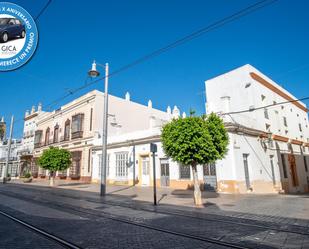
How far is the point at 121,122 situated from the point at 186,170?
47.2 ft

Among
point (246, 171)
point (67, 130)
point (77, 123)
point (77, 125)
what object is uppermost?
point (77, 123)

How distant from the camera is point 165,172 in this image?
19219 mm

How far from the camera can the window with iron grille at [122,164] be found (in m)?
22.4

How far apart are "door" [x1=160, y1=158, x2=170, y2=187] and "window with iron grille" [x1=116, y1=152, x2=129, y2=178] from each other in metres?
4.61

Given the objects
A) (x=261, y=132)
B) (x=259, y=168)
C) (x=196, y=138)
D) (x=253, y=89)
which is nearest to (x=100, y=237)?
(x=196, y=138)

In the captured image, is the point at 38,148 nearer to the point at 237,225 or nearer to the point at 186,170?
the point at 186,170

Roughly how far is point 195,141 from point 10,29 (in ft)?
27.9

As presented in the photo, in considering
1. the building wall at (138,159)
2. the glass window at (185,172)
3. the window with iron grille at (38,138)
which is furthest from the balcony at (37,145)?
the glass window at (185,172)

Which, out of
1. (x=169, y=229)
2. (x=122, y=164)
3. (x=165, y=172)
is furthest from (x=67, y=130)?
(x=169, y=229)

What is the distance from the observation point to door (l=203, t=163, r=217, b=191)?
52.2 ft

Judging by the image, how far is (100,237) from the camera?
5273 mm

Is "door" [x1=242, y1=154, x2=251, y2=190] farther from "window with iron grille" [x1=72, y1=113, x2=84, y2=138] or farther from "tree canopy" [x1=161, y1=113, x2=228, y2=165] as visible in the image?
"window with iron grille" [x1=72, y1=113, x2=84, y2=138]

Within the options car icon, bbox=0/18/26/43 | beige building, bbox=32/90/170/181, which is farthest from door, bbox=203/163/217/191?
car icon, bbox=0/18/26/43

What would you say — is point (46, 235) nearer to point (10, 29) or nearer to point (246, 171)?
point (10, 29)
